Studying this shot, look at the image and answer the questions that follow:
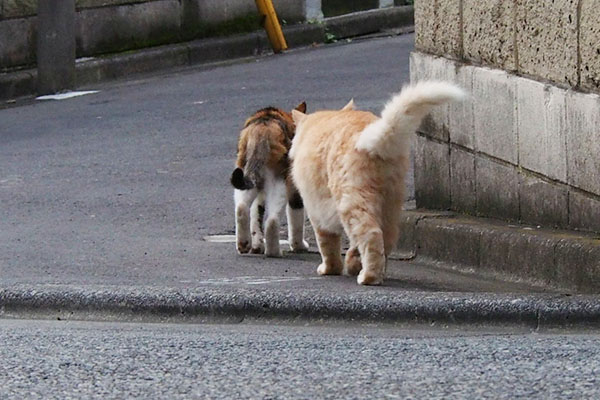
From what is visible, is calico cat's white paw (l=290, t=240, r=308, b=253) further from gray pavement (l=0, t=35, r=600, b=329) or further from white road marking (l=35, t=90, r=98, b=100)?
white road marking (l=35, t=90, r=98, b=100)

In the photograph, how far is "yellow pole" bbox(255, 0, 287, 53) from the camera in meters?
17.6

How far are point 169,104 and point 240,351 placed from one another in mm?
8604

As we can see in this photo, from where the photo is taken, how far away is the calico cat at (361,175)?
6.68m

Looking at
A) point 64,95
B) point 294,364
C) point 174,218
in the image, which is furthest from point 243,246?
point 64,95

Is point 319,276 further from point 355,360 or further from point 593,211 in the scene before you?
point 355,360

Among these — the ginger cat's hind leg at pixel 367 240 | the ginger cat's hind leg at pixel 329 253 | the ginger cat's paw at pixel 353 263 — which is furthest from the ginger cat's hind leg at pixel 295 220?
the ginger cat's hind leg at pixel 367 240

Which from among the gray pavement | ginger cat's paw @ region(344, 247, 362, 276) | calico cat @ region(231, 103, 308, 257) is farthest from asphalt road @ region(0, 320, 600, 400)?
calico cat @ region(231, 103, 308, 257)

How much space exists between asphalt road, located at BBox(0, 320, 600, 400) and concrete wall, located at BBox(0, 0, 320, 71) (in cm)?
941

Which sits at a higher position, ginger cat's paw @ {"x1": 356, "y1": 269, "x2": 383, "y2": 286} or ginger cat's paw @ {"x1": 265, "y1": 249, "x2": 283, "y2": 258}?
ginger cat's paw @ {"x1": 356, "y1": 269, "x2": 383, "y2": 286}

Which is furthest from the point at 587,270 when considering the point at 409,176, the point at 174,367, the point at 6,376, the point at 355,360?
the point at 409,176

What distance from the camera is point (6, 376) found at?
16.5 feet

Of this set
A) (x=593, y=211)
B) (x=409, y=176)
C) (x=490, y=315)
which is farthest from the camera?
(x=409, y=176)

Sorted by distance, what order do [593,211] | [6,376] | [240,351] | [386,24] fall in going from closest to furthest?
[6,376]
[240,351]
[593,211]
[386,24]

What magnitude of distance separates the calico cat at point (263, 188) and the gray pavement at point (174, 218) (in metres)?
0.15
